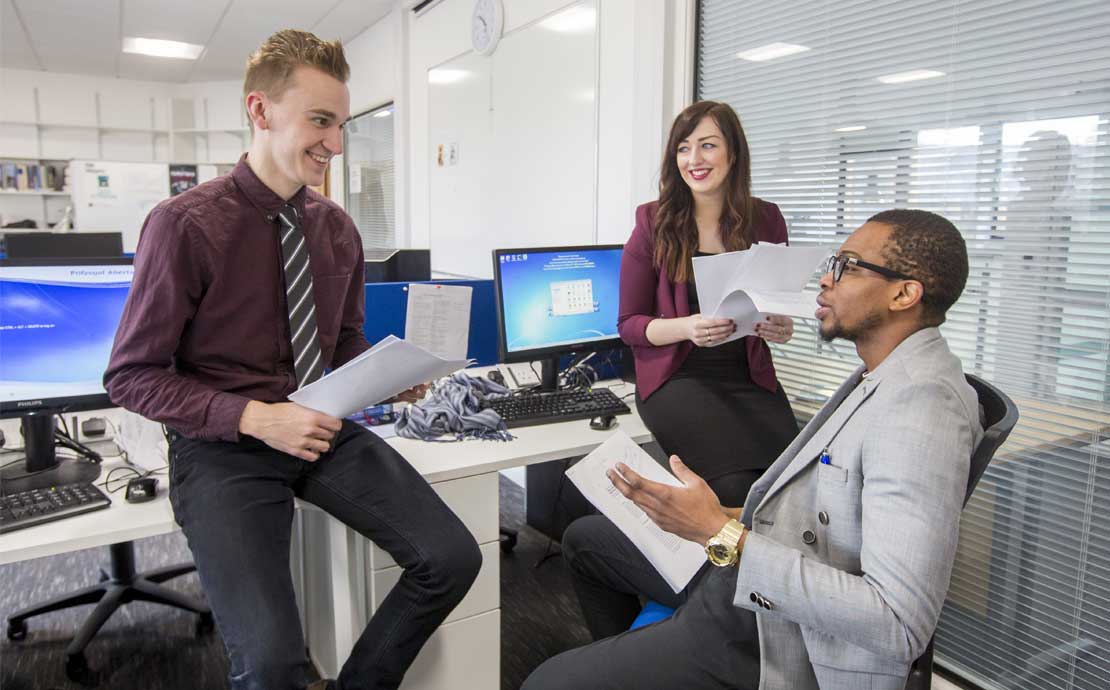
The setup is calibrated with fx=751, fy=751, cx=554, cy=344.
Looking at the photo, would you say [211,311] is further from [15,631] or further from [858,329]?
[15,631]

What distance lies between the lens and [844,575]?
0.95m

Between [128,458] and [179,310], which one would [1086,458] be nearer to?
[179,310]

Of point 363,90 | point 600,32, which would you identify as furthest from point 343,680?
point 363,90

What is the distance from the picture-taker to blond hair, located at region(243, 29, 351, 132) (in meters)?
1.55

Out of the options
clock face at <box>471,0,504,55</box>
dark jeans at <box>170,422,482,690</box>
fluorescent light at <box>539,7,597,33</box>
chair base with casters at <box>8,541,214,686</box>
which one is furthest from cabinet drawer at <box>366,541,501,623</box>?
clock face at <box>471,0,504,55</box>

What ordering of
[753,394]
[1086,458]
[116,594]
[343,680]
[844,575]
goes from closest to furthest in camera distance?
[844,575] < [343,680] < [1086,458] < [753,394] < [116,594]

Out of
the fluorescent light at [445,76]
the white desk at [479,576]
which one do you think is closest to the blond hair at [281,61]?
the white desk at [479,576]

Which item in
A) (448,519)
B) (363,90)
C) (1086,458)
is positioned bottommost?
(448,519)

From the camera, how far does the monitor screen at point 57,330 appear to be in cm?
159

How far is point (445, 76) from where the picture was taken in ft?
15.1

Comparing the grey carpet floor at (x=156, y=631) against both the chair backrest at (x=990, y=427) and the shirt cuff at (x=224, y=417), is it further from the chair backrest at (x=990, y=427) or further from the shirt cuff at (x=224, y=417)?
the chair backrest at (x=990, y=427)

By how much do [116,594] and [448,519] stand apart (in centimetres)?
138

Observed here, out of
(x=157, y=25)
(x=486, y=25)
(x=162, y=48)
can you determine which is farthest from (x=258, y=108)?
(x=162, y=48)

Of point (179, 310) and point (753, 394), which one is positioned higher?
point (179, 310)
